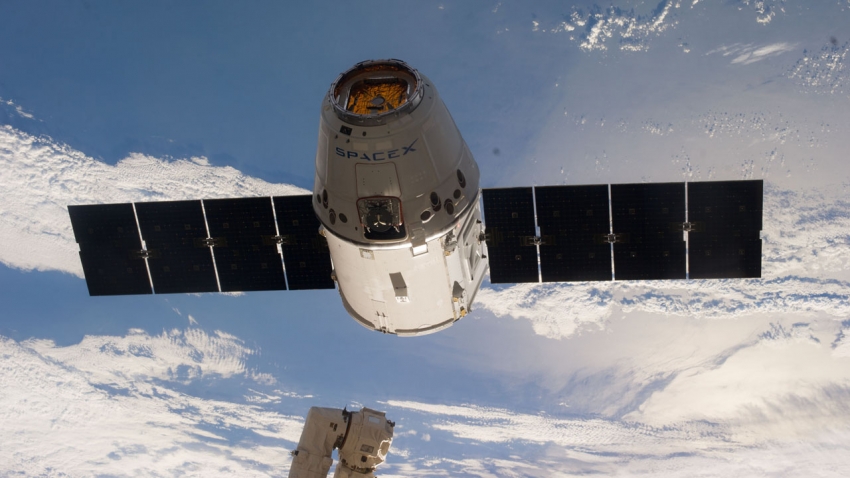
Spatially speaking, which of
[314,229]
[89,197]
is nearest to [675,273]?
[314,229]

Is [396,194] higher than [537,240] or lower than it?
higher

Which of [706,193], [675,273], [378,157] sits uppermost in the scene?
[378,157]

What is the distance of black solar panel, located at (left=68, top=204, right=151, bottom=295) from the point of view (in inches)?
658

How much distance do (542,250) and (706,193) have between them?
4585 millimetres

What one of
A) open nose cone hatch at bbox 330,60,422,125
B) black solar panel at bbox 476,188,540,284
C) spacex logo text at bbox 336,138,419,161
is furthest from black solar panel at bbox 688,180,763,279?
spacex logo text at bbox 336,138,419,161

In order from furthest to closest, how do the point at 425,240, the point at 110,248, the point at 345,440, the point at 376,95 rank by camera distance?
the point at 110,248 < the point at 345,440 < the point at 376,95 < the point at 425,240

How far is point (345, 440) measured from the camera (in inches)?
527

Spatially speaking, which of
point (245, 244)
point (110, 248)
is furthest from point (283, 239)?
point (110, 248)

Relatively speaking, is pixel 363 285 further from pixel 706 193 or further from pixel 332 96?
pixel 706 193

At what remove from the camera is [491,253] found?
16375 mm

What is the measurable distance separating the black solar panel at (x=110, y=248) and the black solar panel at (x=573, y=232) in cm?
1142

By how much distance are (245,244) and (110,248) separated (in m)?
3.95

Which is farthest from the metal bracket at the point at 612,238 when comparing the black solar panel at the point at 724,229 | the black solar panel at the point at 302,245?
the black solar panel at the point at 302,245

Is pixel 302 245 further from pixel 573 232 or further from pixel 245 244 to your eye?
pixel 573 232
